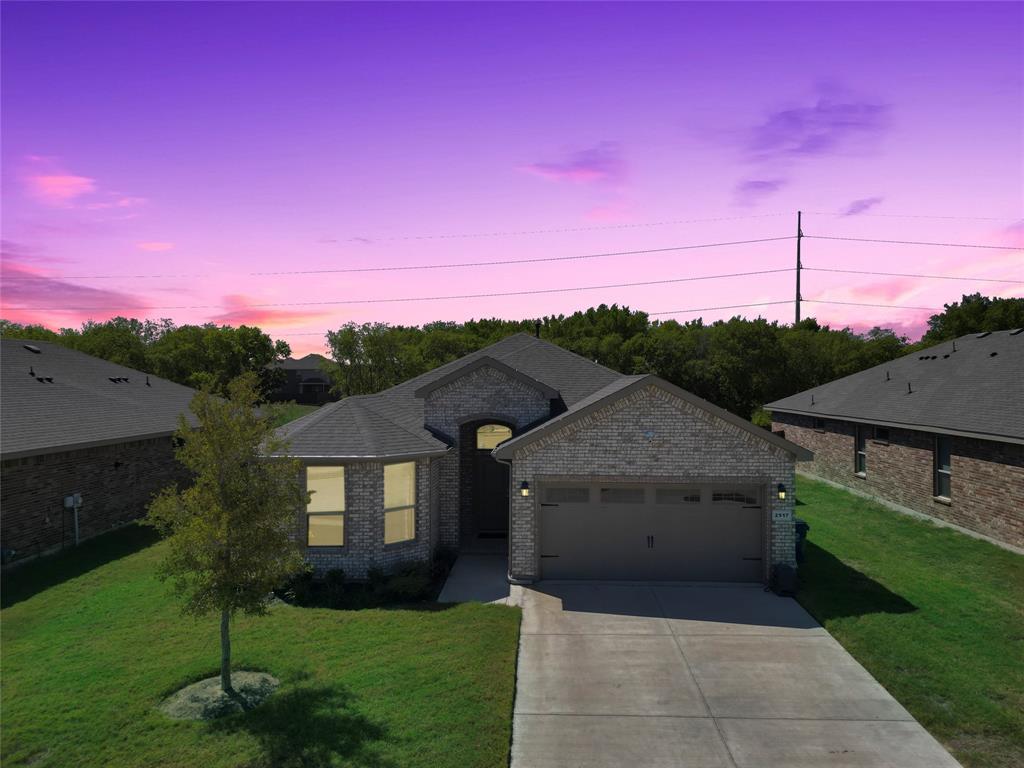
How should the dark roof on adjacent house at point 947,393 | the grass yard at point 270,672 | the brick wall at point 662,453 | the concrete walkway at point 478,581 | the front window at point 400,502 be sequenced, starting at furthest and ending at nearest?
the dark roof on adjacent house at point 947,393, the front window at point 400,502, the brick wall at point 662,453, the concrete walkway at point 478,581, the grass yard at point 270,672

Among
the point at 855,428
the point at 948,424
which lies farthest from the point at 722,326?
the point at 948,424

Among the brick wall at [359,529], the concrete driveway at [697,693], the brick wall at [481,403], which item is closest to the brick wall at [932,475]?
the concrete driveway at [697,693]

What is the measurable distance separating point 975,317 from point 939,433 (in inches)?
1859

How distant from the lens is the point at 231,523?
8797 mm

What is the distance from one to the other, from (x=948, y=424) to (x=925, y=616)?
923cm

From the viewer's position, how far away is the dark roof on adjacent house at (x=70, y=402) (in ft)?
53.6

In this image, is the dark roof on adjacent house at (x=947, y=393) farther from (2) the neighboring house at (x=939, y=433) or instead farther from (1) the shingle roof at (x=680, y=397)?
(1) the shingle roof at (x=680, y=397)

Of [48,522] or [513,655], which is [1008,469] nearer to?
[513,655]

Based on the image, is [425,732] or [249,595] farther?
[249,595]

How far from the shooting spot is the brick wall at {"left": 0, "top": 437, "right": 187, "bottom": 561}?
15.2 meters

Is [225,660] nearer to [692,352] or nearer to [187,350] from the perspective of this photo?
[692,352]

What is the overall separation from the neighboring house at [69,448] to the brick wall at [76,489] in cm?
3

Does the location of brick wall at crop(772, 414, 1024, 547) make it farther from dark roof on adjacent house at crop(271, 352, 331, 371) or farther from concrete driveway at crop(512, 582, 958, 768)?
dark roof on adjacent house at crop(271, 352, 331, 371)

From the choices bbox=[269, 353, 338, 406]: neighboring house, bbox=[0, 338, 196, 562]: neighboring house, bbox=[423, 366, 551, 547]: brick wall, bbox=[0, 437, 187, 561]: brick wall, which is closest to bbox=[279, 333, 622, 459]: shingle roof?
bbox=[423, 366, 551, 547]: brick wall
